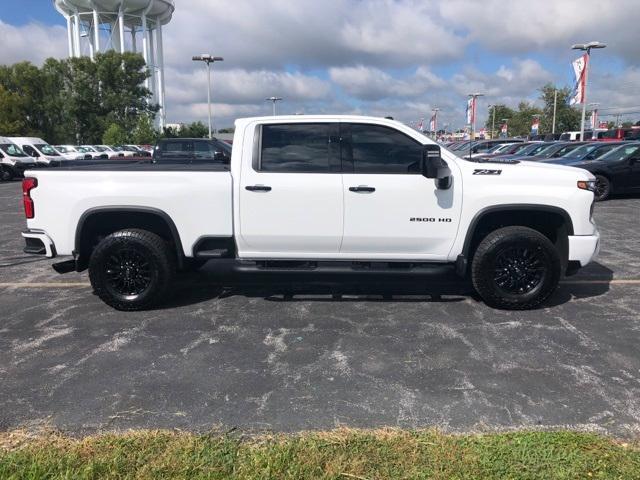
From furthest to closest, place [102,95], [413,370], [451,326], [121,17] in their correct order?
[121,17]
[102,95]
[451,326]
[413,370]

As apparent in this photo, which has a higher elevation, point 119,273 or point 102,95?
point 102,95

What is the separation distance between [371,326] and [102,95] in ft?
184

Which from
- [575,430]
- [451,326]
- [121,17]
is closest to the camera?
[575,430]

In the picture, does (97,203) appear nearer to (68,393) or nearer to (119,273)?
(119,273)

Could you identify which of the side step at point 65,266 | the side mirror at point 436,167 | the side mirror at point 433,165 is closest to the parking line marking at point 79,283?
the side step at point 65,266

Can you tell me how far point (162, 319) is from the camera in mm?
5285

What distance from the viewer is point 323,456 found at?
9.67ft

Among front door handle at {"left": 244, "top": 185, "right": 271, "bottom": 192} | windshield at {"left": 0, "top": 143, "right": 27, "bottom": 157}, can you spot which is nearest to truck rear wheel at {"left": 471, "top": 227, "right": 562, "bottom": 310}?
front door handle at {"left": 244, "top": 185, "right": 271, "bottom": 192}

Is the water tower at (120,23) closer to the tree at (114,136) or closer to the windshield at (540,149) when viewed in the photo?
the tree at (114,136)

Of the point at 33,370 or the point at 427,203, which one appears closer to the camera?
the point at 33,370

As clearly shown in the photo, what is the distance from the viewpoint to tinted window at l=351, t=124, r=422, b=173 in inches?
206

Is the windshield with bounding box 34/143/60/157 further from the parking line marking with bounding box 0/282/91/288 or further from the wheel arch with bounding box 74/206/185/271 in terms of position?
the wheel arch with bounding box 74/206/185/271

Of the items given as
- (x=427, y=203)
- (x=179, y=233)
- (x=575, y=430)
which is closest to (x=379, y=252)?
(x=427, y=203)

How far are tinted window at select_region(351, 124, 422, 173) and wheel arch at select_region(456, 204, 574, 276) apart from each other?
857 millimetres
